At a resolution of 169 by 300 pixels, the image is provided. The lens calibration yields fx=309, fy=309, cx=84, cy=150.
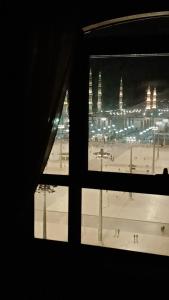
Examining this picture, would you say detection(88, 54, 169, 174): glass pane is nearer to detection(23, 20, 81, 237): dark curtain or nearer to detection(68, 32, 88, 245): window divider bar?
detection(68, 32, 88, 245): window divider bar

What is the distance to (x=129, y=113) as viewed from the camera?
2.11 m

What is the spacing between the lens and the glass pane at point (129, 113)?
207 centimetres

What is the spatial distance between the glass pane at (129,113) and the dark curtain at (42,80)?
0.38m

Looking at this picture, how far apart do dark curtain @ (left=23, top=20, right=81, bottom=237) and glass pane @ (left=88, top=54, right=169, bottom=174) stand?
0.38 meters

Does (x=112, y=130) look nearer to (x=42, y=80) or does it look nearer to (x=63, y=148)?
(x=63, y=148)

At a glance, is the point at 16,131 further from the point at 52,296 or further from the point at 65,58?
the point at 52,296

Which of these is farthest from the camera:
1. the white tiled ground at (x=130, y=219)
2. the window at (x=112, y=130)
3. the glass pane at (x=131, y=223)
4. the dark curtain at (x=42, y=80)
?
the glass pane at (x=131, y=223)

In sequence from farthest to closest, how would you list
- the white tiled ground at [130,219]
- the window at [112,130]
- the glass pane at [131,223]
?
the glass pane at [131,223] → the white tiled ground at [130,219] → the window at [112,130]

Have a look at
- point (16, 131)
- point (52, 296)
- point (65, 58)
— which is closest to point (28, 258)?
point (52, 296)

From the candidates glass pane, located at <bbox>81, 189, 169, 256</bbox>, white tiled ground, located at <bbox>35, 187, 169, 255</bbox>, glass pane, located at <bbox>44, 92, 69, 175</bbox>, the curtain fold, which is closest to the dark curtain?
the curtain fold

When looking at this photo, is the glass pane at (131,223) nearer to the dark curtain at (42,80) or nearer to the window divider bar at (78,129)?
the window divider bar at (78,129)

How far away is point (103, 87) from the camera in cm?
219

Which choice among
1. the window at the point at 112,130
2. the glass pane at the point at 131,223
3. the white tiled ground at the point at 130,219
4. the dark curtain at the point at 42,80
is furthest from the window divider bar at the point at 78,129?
the glass pane at the point at 131,223

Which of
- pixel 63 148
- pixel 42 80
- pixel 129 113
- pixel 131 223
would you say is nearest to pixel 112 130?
pixel 129 113
